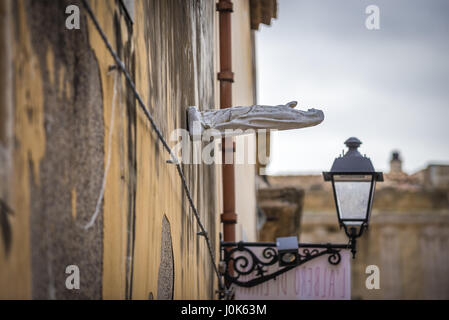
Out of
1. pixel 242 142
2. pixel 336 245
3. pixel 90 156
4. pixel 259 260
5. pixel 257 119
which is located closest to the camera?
pixel 90 156

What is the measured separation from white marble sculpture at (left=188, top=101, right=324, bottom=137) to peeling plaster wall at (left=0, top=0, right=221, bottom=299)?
0.80 ft

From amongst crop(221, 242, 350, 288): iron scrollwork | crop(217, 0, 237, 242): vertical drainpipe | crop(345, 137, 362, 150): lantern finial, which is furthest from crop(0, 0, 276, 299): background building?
crop(217, 0, 237, 242): vertical drainpipe

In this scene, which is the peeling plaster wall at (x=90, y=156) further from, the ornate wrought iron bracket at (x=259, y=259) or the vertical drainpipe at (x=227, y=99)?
the vertical drainpipe at (x=227, y=99)

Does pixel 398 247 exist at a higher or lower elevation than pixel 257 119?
lower

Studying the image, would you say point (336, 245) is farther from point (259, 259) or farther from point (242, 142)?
point (242, 142)

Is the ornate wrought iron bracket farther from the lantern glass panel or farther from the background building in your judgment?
the background building

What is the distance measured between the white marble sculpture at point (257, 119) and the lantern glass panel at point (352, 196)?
1.11 m

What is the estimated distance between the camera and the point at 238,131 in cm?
522

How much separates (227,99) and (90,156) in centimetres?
495

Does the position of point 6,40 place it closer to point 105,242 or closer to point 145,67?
point 105,242

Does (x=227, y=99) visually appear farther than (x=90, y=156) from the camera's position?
Yes

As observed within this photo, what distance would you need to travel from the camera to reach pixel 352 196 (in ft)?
19.5

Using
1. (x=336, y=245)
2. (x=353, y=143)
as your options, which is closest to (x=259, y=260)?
(x=336, y=245)
